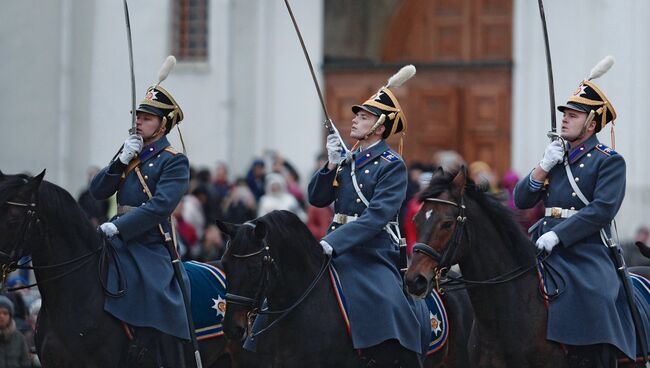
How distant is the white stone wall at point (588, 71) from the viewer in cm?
2319

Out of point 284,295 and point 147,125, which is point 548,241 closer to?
point 284,295

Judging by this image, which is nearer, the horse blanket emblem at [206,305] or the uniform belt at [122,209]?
the uniform belt at [122,209]

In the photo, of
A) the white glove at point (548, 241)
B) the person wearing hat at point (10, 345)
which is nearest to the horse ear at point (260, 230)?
the white glove at point (548, 241)

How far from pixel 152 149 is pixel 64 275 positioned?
1337 mm

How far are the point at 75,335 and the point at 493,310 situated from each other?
304 cm

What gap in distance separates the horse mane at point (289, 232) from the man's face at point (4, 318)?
393 centimetres

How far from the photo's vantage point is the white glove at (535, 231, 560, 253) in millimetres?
10688

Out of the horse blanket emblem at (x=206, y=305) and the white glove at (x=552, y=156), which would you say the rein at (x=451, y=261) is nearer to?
the white glove at (x=552, y=156)

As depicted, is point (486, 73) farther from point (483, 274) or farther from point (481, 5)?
point (483, 274)

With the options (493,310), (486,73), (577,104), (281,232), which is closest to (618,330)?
(493,310)

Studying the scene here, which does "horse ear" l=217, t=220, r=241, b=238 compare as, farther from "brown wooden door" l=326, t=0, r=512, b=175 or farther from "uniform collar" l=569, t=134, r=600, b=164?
"brown wooden door" l=326, t=0, r=512, b=175

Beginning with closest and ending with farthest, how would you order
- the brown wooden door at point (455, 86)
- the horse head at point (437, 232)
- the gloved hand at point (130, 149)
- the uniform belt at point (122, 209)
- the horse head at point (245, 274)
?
the horse head at point (437, 232) → the horse head at point (245, 274) → the gloved hand at point (130, 149) → the uniform belt at point (122, 209) → the brown wooden door at point (455, 86)

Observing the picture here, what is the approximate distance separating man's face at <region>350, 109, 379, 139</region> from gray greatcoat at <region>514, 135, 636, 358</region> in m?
1.29

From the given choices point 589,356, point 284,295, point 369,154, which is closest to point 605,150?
point 589,356
